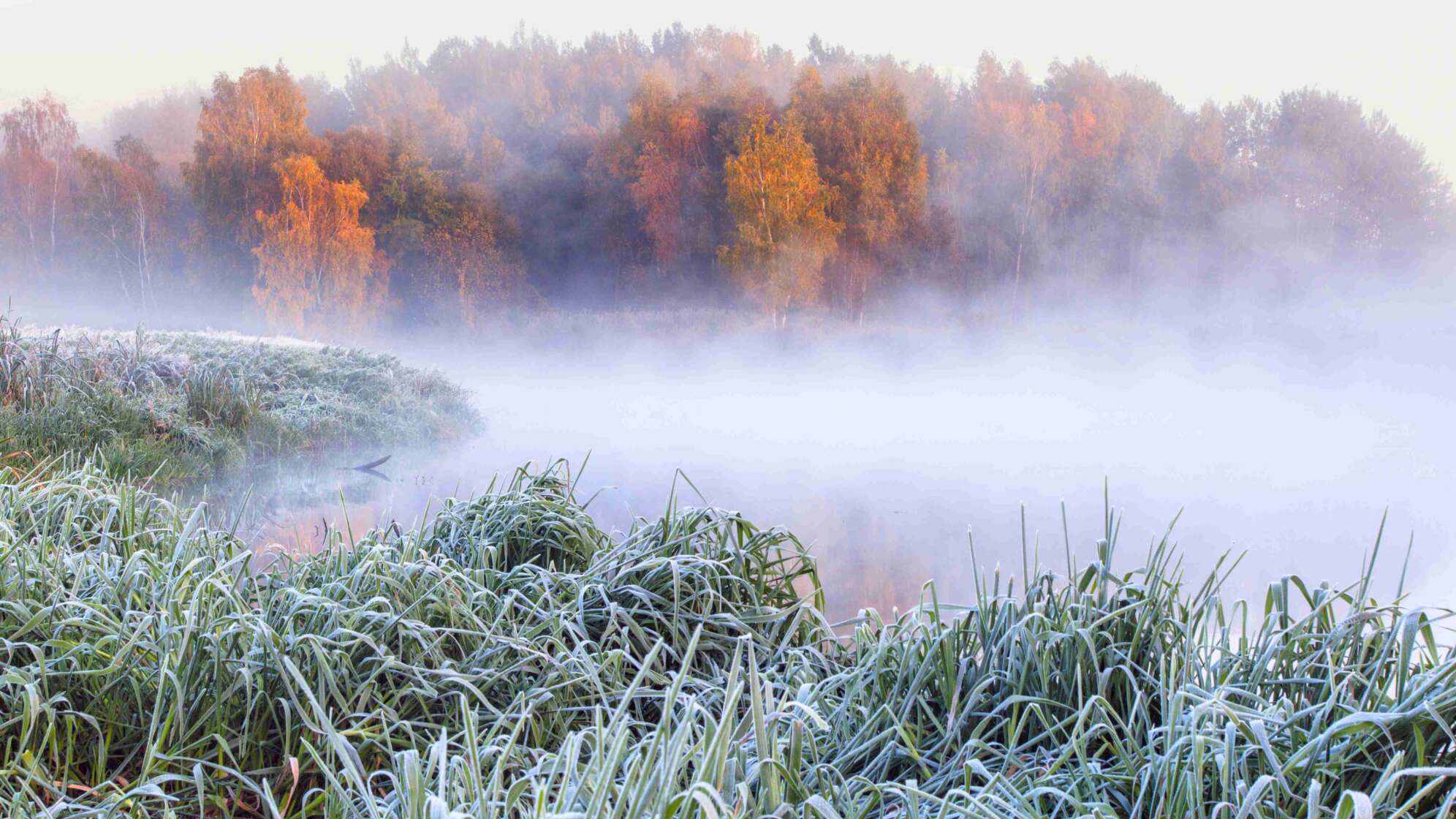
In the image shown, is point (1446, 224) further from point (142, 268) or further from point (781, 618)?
point (142, 268)

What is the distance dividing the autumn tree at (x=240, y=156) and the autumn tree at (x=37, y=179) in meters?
0.77

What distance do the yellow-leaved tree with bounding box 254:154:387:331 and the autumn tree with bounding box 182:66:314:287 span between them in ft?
0.30

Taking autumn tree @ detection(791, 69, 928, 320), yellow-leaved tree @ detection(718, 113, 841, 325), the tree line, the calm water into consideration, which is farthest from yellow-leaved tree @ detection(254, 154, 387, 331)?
autumn tree @ detection(791, 69, 928, 320)

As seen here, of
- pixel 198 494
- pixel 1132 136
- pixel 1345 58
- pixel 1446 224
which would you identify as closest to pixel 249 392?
pixel 198 494

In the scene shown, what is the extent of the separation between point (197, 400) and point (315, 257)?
88.6 inches

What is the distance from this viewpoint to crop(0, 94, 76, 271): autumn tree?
545 centimetres

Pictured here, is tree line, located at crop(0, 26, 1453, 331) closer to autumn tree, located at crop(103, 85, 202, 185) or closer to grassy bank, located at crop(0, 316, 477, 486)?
autumn tree, located at crop(103, 85, 202, 185)

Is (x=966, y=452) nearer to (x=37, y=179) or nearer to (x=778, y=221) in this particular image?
(x=778, y=221)

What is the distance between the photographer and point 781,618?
1378 millimetres

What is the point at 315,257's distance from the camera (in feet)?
18.0

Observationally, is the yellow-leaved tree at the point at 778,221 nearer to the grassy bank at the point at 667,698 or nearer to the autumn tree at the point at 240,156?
the autumn tree at the point at 240,156

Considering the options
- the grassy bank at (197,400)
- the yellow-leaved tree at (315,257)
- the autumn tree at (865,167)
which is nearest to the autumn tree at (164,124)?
the yellow-leaved tree at (315,257)

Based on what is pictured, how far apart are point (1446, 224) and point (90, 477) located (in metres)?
6.38

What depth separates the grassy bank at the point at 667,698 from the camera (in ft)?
2.01
